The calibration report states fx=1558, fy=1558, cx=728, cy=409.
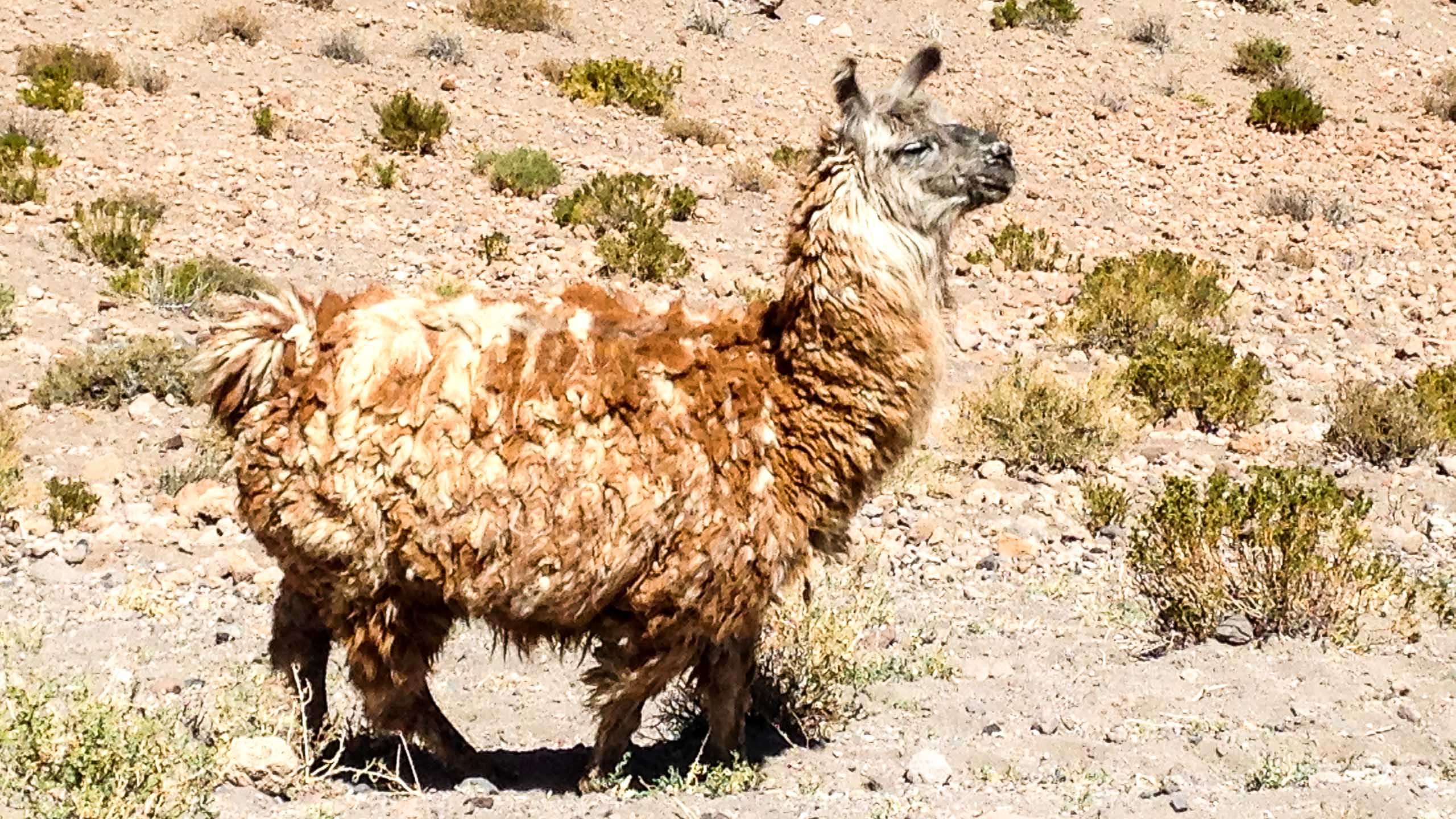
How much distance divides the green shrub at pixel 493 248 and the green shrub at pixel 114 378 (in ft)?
11.7

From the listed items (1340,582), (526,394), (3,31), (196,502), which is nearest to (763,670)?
(526,394)

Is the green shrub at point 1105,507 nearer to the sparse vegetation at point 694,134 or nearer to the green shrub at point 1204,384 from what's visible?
the green shrub at point 1204,384

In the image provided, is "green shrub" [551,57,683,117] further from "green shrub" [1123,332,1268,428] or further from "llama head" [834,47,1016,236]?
"llama head" [834,47,1016,236]

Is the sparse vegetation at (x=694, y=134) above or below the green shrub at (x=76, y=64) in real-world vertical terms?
below

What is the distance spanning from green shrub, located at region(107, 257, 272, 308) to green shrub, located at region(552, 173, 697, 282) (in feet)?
10.2

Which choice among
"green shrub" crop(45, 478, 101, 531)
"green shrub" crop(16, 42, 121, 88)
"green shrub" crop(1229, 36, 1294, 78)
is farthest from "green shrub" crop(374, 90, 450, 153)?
"green shrub" crop(1229, 36, 1294, 78)

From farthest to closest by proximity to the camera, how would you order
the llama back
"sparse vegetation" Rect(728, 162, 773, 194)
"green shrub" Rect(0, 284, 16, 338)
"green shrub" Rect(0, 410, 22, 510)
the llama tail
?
1. "sparse vegetation" Rect(728, 162, 773, 194)
2. "green shrub" Rect(0, 284, 16, 338)
3. "green shrub" Rect(0, 410, 22, 510)
4. the llama tail
5. the llama back

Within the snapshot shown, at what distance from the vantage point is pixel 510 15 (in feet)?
68.9

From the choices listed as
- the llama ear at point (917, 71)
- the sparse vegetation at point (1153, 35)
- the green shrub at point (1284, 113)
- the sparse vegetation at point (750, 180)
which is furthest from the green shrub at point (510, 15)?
the llama ear at point (917, 71)

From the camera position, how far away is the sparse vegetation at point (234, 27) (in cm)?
1884

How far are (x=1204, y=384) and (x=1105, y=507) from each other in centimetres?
244

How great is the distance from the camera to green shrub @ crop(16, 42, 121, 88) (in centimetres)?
1695

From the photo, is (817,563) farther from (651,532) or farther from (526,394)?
(526,394)

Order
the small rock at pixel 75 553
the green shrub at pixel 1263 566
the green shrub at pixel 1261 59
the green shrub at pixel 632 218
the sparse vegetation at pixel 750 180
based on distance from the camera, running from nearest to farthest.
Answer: the green shrub at pixel 1263 566 → the small rock at pixel 75 553 → the green shrub at pixel 632 218 → the sparse vegetation at pixel 750 180 → the green shrub at pixel 1261 59
